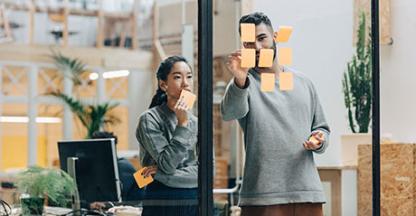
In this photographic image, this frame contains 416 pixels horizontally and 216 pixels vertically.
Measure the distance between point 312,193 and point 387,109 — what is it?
4.46 feet

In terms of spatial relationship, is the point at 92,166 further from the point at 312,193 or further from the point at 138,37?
the point at 138,37

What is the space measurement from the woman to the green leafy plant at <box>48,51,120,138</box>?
148 inches

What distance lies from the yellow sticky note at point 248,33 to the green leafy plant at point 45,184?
4.56 feet

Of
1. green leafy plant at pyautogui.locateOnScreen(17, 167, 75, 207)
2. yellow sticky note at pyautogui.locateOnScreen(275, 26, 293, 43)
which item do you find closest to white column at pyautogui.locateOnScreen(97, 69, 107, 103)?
green leafy plant at pyautogui.locateOnScreen(17, 167, 75, 207)

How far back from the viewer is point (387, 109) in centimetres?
469

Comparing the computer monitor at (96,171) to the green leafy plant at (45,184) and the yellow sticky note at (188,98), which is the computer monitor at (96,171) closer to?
the green leafy plant at (45,184)

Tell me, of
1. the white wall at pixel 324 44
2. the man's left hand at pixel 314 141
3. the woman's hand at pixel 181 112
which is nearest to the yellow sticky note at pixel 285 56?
the white wall at pixel 324 44

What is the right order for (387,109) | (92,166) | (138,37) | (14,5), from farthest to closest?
1. (138,37)
2. (14,5)
3. (387,109)
4. (92,166)

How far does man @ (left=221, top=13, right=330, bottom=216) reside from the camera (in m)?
3.41

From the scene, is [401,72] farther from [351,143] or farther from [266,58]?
[266,58]

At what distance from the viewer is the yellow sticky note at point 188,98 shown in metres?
3.36

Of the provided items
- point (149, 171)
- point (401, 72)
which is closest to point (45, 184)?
point (149, 171)

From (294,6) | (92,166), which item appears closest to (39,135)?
(92,166)

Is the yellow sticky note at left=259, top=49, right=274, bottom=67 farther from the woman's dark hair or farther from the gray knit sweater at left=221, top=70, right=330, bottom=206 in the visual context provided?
the woman's dark hair
